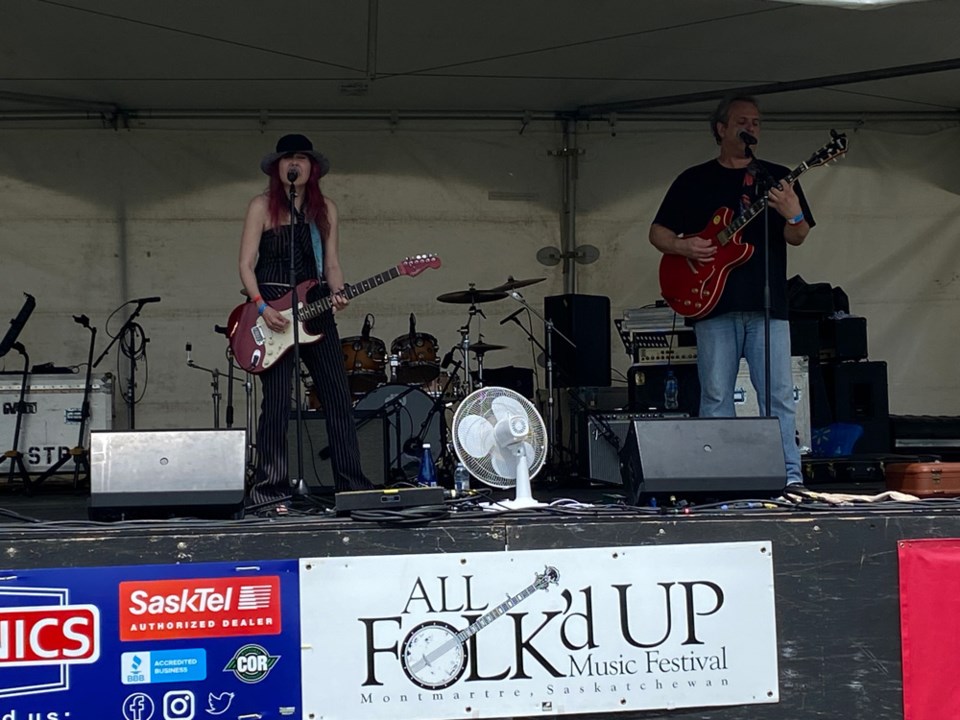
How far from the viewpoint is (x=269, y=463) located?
161 inches

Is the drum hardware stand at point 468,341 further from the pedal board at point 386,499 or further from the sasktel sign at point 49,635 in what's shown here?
the sasktel sign at point 49,635

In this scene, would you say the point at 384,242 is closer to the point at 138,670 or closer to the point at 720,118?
the point at 720,118

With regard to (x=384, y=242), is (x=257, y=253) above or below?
below

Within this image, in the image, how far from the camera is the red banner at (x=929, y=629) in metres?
2.71

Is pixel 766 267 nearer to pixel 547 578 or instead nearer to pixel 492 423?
pixel 492 423

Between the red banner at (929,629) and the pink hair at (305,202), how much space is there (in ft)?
8.26

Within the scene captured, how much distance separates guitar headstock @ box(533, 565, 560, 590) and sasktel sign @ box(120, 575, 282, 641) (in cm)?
61

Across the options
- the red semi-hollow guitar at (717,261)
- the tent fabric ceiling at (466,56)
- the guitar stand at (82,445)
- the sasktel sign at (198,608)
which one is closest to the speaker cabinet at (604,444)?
the red semi-hollow guitar at (717,261)

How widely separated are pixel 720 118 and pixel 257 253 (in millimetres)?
1911

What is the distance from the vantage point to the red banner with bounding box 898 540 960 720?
271 cm

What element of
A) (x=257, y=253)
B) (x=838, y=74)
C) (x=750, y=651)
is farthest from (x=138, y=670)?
(x=838, y=74)

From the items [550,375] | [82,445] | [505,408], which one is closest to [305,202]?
[505,408]

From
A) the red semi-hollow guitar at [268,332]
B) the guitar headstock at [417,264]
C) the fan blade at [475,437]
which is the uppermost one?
the guitar headstock at [417,264]

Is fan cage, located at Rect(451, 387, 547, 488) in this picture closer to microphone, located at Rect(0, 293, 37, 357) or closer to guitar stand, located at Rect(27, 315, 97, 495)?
guitar stand, located at Rect(27, 315, 97, 495)
